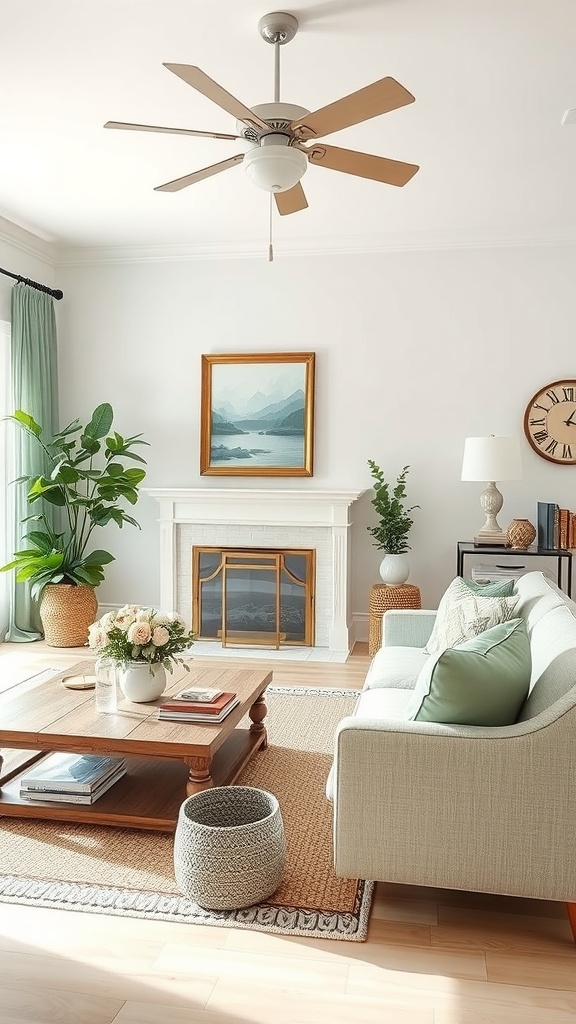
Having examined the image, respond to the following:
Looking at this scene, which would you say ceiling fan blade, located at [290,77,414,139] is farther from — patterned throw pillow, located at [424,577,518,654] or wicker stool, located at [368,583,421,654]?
wicker stool, located at [368,583,421,654]

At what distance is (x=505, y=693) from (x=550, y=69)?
2.55 metres

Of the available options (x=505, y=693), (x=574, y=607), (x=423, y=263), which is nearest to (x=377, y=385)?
(x=423, y=263)

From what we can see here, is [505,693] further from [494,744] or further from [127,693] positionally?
[127,693]

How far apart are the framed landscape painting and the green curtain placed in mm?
1167

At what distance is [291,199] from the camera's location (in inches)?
→ 129

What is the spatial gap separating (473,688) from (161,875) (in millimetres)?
1154

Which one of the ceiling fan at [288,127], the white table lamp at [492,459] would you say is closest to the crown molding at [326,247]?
the white table lamp at [492,459]

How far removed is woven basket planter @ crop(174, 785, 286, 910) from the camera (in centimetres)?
229

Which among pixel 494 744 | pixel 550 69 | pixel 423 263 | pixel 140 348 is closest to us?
pixel 494 744

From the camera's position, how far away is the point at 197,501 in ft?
19.1

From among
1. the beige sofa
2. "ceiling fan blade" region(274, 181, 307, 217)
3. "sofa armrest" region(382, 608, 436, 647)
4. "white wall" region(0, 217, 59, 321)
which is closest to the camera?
the beige sofa

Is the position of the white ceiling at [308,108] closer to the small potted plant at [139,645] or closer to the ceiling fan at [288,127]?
the ceiling fan at [288,127]

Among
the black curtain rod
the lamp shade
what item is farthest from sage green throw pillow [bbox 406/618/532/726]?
the black curtain rod

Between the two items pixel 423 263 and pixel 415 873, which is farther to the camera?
pixel 423 263
